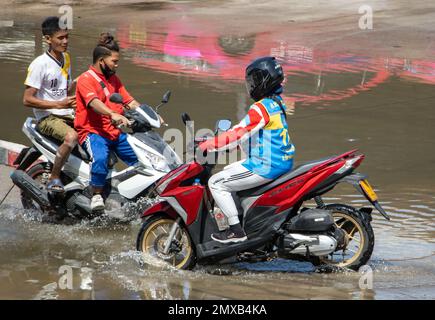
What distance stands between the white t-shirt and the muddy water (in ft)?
3.54

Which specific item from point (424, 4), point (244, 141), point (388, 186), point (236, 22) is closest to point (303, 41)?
point (236, 22)

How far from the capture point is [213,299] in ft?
21.9

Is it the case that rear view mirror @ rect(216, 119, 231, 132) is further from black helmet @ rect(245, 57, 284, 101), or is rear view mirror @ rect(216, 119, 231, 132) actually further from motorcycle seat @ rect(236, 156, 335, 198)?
motorcycle seat @ rect(236, 156, 335, 198)

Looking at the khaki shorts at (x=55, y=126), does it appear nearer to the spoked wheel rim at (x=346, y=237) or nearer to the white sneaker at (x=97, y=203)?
the white sneaker at (x=97, y=203)

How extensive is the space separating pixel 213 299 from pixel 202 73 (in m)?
9.46

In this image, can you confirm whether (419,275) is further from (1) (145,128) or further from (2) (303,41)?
(2) (303,41)

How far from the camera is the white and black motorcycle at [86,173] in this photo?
8578mm

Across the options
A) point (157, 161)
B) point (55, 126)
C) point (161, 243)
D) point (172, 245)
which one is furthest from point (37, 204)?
point (172, 245)

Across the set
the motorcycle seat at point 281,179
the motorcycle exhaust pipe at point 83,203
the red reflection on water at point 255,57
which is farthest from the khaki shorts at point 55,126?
the red reflection on water at point 255,57

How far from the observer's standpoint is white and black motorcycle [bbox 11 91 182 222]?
858cm

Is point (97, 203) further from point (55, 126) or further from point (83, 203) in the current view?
point (55, 126)

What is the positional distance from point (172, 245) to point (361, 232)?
1.51 meters

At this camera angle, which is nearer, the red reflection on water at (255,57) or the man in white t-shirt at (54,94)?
the man in white t-shirt at (54,94)

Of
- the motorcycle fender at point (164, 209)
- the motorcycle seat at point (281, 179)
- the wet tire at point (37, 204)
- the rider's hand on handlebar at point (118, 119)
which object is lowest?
the wet tire at point (37, 204)
